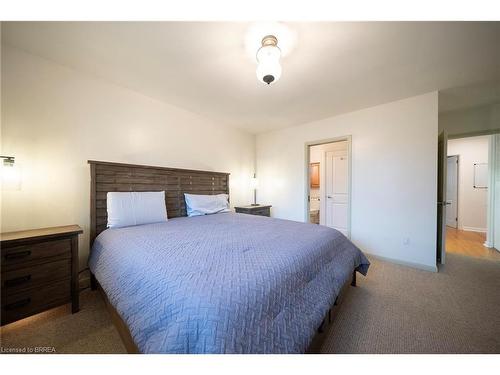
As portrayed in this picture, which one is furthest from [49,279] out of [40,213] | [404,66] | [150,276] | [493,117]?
[493,117]

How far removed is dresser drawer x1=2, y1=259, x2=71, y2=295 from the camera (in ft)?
4.35

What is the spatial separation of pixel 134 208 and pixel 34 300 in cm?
98

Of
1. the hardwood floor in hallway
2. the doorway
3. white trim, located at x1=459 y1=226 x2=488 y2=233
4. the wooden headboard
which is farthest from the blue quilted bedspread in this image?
white trim, located at x1=459 y1=226 x2=488 y2=233

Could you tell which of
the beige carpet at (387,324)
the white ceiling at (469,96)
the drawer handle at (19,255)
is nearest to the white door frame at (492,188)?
the white ceiling at (469,96)

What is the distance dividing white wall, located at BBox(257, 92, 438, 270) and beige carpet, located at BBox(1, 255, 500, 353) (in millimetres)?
632

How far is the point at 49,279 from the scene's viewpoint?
149 centimetres

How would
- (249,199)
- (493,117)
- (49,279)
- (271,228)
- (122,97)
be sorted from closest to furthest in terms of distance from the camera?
(49,279), (271,228), (122,97), (493,117), (249,199)

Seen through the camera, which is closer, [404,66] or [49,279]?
[49,279]

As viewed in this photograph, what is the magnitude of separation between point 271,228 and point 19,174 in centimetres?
228

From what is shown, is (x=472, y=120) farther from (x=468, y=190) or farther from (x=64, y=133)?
(x=64, y=133)

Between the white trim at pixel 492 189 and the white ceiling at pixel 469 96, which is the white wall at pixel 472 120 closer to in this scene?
the white ceiling at pixel 469 96

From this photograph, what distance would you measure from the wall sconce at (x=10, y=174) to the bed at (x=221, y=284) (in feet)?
2.56
